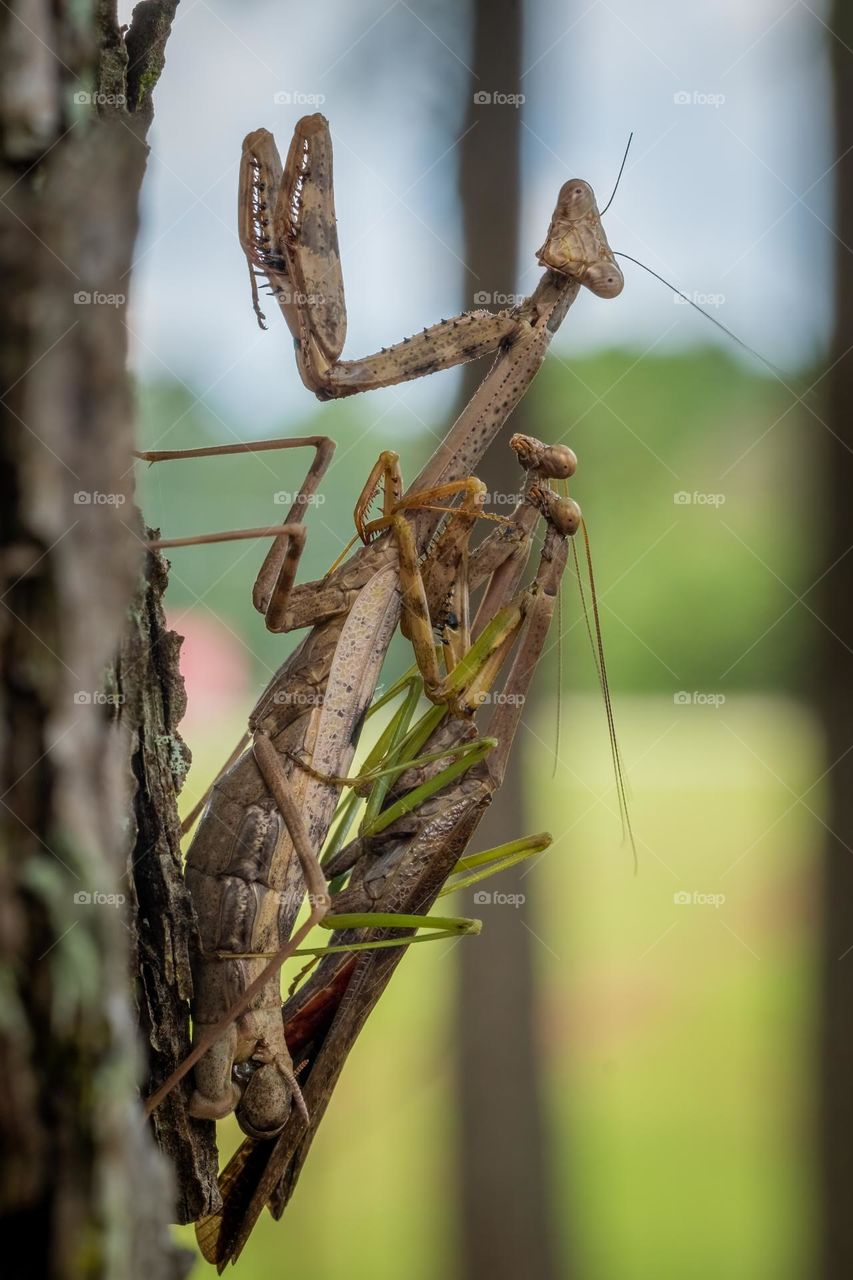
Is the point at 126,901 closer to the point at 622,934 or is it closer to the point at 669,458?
the point at 669,458

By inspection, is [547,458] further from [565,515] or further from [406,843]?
[406,843]

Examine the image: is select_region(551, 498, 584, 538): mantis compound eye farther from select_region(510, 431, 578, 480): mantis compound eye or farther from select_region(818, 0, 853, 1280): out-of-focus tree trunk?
select_region(818, 0, 853, 1280): out-of-focus tree trunk

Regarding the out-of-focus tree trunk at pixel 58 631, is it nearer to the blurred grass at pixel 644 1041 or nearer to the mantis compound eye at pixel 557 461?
the mantis compound eye at pixel 557 461

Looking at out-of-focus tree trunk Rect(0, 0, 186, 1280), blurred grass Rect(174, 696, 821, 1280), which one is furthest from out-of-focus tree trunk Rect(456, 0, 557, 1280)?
out-of-focus tree trunk Rect(0, 0, 186, 1280)

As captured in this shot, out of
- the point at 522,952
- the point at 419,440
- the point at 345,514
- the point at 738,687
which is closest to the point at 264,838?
the point at 345,514

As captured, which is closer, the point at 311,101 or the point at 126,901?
the point at 126,901
